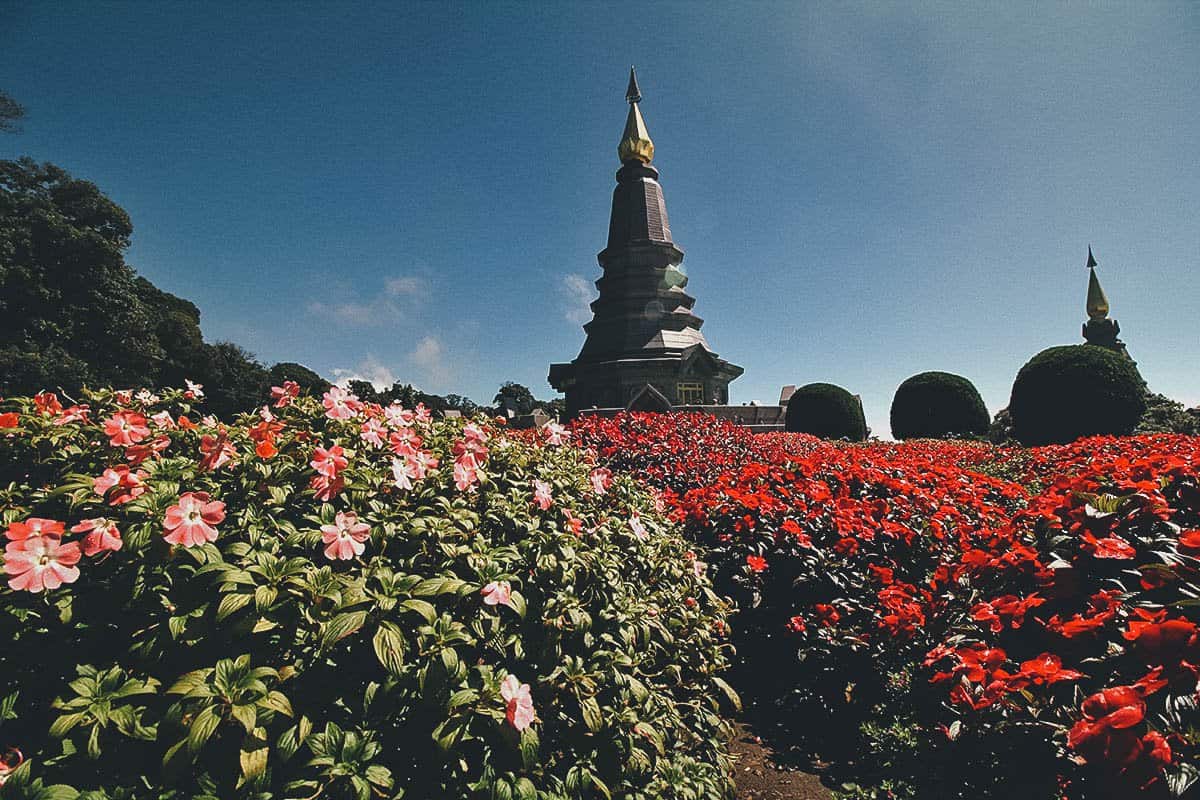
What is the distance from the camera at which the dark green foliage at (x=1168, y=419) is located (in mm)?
15609

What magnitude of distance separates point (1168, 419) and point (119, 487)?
83.3 feet

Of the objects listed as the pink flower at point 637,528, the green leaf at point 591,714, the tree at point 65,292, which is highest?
the tree at point 65,292

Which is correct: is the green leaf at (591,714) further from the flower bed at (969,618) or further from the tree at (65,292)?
the tree at (65,292)

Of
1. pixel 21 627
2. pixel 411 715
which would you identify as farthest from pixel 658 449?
pixel 21 627

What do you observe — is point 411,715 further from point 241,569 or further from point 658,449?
point 658,449

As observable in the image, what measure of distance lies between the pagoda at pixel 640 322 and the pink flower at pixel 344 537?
2221 centimetres

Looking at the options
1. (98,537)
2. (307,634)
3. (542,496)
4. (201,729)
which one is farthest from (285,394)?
(201,729)

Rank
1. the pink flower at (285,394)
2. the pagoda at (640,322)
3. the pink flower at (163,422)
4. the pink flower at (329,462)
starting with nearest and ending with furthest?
the pink flower at (329,462), the pink flower at (163,422), the pink flower at (285,394), the pagoda at (640,322)

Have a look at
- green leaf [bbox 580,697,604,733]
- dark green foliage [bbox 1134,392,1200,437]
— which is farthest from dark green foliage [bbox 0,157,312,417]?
dark green foliage [bbox 1134,392,1200,437]

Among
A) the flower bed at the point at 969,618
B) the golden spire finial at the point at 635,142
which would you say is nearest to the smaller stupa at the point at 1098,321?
the golden spire finial at the point at 635,142

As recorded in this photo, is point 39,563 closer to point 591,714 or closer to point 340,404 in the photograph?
point 340,404

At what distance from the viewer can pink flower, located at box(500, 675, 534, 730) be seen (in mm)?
1476

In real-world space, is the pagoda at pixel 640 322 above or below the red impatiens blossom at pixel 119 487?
above

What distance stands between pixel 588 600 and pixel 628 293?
26.1 m
